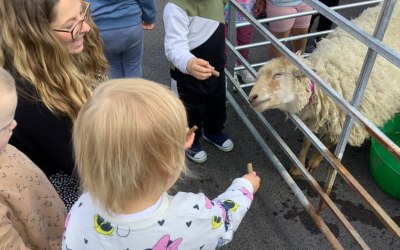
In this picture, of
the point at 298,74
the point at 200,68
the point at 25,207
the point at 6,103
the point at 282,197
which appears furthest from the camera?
the point at 282,197

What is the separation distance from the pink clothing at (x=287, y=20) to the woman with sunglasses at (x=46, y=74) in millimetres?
1931

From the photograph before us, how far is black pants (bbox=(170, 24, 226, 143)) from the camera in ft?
7.75

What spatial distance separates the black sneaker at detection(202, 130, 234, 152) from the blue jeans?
0.77 metres

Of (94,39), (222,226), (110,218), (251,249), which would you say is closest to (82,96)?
(94,39)

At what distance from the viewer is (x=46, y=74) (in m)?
1.40

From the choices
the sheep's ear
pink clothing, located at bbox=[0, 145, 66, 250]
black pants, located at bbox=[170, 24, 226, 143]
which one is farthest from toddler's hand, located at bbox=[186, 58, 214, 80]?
pink clothing, located at bbox=[0, 145, 66, 250]

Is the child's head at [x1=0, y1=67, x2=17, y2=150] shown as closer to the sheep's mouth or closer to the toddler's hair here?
the toddler's hair

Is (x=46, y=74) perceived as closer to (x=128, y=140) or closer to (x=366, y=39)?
(x=128, y=140)

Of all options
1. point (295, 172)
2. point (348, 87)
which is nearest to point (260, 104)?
point (348, 87)

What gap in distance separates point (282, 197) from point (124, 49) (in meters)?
1.46

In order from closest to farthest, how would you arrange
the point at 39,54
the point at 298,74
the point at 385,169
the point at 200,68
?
the point at 39,54 < the point at 200,68 < the point at 298,74 < the point at 385,169

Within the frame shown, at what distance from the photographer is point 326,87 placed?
72.7 inches

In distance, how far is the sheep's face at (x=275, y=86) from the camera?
2273 millimetres

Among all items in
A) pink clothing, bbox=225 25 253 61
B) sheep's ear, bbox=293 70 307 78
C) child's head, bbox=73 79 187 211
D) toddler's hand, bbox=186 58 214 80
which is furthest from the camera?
pink clothing, bbox=225 25 253 61
